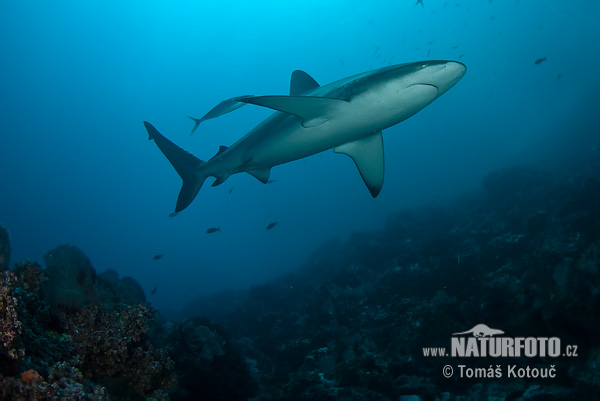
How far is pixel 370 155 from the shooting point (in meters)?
5.69

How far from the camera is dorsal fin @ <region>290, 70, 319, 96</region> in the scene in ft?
19.6

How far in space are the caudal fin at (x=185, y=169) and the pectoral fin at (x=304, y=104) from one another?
279 centimetres

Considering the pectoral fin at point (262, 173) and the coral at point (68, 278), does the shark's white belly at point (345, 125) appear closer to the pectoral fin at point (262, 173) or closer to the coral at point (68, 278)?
the pectoral fin at point (262, 173)

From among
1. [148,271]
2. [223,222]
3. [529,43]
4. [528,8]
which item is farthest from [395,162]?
[148,271]

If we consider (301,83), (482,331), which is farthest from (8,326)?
(482,331)

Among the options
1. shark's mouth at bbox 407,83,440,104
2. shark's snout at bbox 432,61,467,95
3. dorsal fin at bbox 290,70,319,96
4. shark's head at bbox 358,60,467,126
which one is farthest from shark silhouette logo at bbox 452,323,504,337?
dorsal fin at bbox 290,70,319,96

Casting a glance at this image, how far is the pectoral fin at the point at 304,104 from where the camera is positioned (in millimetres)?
4051

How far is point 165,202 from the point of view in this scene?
12962 cm

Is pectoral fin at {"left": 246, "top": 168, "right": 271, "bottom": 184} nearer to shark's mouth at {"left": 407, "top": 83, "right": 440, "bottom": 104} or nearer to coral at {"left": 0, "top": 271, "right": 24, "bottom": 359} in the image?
shark's mouth at {"left": 407, "top": 83, "right": 440, "bottom": 104}

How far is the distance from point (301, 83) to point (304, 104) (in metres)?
2.18

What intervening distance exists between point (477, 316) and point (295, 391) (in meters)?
4.34

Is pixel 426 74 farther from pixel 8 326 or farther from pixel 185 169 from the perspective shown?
→ pixel 185 169

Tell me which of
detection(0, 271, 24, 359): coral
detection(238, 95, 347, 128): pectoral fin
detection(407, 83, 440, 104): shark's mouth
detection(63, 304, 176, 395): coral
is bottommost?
detection(63, 304, 176, 395): coral

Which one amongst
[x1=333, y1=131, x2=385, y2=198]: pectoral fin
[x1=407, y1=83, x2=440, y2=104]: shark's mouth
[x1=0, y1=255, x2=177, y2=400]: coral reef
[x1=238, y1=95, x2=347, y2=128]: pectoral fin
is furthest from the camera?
[x1=333, y1=131, x2=385, y2=198]: pectoral fin
